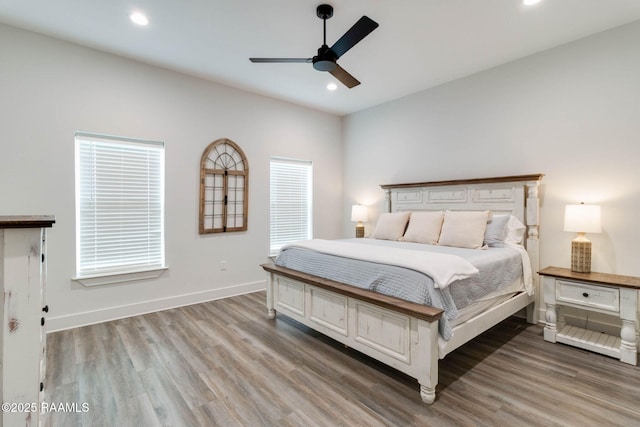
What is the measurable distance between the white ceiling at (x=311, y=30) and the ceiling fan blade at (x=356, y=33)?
43 cm

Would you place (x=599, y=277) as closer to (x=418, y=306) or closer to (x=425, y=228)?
(x=425, y=228)

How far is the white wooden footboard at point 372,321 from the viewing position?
1934 millimetres

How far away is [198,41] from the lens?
3.04 meters

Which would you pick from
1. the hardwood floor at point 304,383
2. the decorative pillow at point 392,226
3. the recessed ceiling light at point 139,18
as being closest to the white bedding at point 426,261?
the hardwood floor at point 304,383

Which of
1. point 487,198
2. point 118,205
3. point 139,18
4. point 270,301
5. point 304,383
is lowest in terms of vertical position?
point 304,383

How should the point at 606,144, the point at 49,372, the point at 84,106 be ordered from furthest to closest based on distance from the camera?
the point at 84,106 < the point at 606,144 < the point at 49,372

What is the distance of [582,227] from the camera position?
9.02 feet

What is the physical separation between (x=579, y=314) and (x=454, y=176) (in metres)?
1.99

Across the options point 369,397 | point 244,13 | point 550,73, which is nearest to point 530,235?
point 550,73

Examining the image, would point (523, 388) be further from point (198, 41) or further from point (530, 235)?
point (198, 41)

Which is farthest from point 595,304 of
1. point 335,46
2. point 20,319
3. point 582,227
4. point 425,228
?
point 20,319

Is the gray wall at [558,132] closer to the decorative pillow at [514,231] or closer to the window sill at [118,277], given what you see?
the decorative pillow at [514,231]

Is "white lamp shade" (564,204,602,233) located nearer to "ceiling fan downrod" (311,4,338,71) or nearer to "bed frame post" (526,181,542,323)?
"bed frame post" (526,181,542,323)

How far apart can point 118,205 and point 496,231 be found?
13.7 feet
